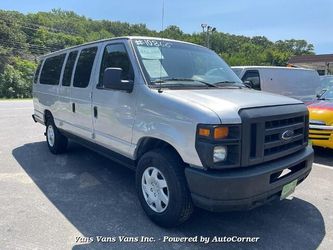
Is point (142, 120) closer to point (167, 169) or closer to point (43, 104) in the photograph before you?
point (167, 169)

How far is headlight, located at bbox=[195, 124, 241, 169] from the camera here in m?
3.11

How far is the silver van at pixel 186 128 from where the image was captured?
3.18 meters

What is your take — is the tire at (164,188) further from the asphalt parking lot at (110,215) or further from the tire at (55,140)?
the tire at (55,140)

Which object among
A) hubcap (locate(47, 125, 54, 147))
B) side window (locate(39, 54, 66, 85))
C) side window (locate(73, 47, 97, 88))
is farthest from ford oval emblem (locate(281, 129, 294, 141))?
hubcap (locate(47, 125, 54, 147))

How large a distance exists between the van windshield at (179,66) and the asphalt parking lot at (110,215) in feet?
5.50

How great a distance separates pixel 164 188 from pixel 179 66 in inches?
64.4

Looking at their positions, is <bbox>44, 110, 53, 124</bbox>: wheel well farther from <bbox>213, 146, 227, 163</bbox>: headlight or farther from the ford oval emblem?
the ford oval emblem

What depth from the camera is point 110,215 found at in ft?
13.4

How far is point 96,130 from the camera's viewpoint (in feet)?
16.4

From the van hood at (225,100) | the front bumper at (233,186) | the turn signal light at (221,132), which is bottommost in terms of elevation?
the front bumper at (233,186)

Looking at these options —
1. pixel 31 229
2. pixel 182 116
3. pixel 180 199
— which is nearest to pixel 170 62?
pixel 182 116

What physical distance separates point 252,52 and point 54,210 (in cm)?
7418

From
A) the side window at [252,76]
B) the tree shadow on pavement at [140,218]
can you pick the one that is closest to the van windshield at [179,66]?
the tree shadow on pavement at [140,218]

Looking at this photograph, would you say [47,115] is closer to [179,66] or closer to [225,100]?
[179,66]
